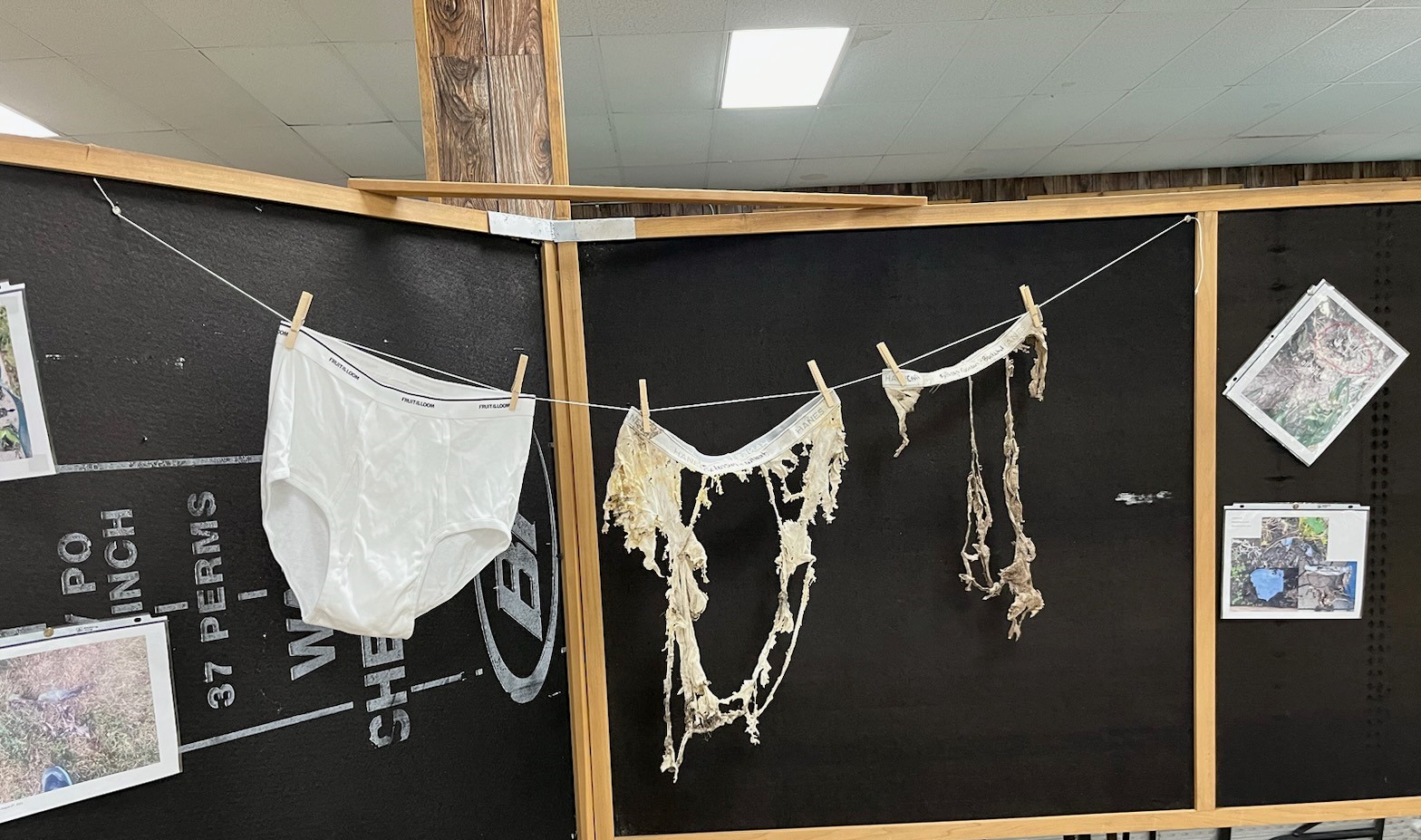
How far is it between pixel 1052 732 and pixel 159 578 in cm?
141

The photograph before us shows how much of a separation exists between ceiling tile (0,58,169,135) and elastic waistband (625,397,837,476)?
11.7ft

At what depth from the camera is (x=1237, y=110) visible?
13.0ft

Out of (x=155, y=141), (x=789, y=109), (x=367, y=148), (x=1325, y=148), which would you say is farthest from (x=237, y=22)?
(x=1325, y=148)

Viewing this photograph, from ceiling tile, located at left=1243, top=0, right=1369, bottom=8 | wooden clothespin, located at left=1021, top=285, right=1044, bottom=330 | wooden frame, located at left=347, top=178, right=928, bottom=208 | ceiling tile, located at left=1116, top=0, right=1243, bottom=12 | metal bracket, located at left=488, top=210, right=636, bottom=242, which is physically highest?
ceiling tile, located at left=1116, top=0, right=1243, bottom=12

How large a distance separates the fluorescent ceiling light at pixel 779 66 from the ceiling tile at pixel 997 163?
5.26 ft

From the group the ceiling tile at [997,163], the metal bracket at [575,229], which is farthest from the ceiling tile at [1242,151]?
the metal bracket at [575,229]

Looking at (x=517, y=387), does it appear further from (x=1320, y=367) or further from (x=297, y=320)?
(x=1320, y=367)

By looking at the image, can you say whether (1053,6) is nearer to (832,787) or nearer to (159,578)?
(832,787)

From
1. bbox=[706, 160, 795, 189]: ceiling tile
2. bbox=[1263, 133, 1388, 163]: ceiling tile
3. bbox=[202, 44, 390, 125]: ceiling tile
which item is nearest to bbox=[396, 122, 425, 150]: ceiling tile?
bbox=[202, 44, 390, 125]: ceiling tile

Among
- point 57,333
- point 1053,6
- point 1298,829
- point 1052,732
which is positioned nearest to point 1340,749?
point 1298,829

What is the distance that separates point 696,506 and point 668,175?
402cm

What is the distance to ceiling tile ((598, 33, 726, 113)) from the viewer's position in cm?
300

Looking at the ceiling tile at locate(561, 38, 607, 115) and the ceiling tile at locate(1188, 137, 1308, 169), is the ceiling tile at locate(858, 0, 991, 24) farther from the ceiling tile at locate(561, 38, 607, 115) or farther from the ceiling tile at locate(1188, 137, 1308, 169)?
the ceiling tile at locate(1188, 137, 1308, 169)

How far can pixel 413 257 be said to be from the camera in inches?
40.6
